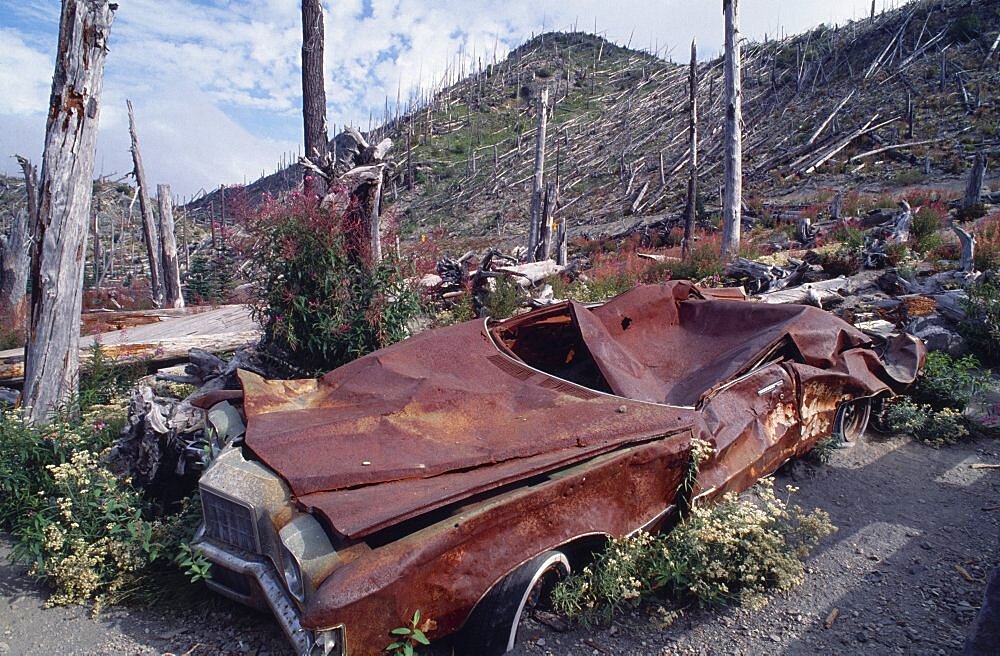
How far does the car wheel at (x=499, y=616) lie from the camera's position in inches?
104

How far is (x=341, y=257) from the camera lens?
5.89m

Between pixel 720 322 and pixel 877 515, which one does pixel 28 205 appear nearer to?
pixel 720 322

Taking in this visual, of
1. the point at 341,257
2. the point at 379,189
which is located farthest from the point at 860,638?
the point at 379,189

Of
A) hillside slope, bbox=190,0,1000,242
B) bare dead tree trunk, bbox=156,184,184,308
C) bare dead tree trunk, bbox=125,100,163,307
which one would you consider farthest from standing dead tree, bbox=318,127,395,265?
bare dead tree trunk, bbox=125,100,163,307

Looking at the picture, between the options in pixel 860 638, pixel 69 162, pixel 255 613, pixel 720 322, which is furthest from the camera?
pixel 69 162

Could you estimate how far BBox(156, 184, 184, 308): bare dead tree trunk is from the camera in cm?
1594

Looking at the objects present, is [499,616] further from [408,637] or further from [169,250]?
[169,250]

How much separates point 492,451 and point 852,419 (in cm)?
367

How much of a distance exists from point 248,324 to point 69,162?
132 inches

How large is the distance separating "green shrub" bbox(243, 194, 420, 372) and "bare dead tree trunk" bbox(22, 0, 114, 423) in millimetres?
1628

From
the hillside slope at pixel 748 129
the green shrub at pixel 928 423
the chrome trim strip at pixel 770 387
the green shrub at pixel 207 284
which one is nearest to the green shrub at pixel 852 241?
the green shrub at pixel 928 423

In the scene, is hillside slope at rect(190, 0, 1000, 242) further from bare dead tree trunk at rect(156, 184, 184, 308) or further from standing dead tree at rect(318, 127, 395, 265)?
standing dead tree at rect(318, 127, 395, 265)

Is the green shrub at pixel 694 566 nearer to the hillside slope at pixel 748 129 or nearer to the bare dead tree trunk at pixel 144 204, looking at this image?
the hillside slope at pixel 748 129

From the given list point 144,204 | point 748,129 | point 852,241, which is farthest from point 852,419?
point 748,129
